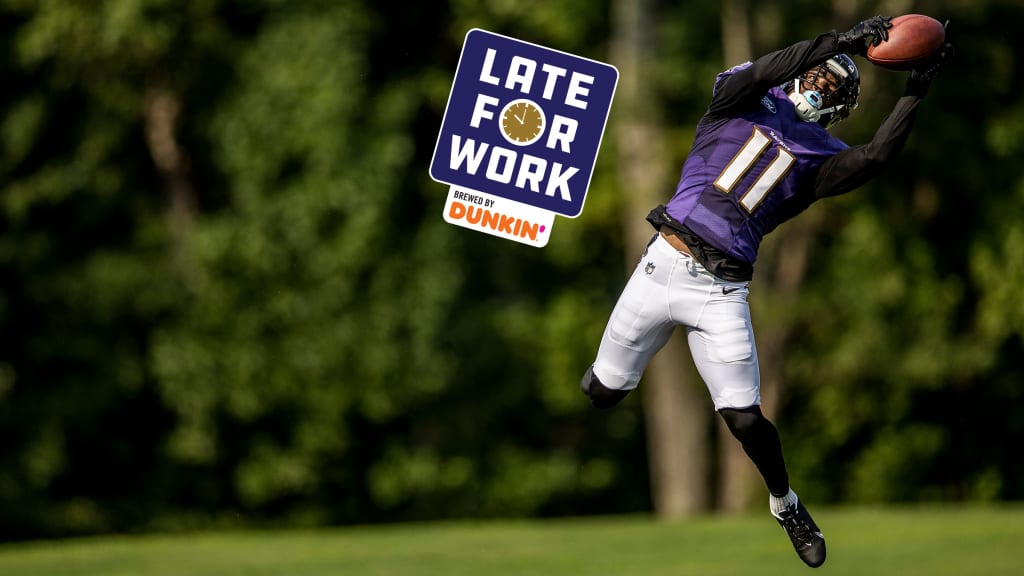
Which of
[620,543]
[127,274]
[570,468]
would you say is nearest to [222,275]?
[127,274]

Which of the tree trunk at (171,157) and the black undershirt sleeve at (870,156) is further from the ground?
the tree trunk at (171,157)

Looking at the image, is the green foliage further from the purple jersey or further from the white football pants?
the purple jersey

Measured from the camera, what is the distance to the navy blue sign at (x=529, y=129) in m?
6.38

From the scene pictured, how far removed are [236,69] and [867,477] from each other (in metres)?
12.4

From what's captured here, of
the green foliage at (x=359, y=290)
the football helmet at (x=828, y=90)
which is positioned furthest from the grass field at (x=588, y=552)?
the football helmet at (x=828, y=90)

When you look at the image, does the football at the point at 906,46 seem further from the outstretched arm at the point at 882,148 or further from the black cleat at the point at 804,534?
the black cleat at the point at 804,534

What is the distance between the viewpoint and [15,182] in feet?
85.1

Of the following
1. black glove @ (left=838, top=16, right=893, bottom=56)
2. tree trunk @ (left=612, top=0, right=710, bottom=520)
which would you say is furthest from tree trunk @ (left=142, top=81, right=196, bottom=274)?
black glove @ (left=838, top=16, right=893, bottom=56)

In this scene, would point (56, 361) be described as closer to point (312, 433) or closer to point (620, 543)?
point (312, 433)

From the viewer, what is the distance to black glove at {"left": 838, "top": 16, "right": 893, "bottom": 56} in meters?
6.08

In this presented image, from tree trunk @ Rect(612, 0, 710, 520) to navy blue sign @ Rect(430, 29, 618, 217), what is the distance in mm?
12114

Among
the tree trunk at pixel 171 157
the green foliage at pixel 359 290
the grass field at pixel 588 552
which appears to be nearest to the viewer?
the grass field at pixel 588 552

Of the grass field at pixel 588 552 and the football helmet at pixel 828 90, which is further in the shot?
the grass field at pixel 588 552

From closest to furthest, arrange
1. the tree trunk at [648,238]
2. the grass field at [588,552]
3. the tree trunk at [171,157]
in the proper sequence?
the grass field at [588,552], the tree trunk at [648,238], the tree trunk at [171,157]
